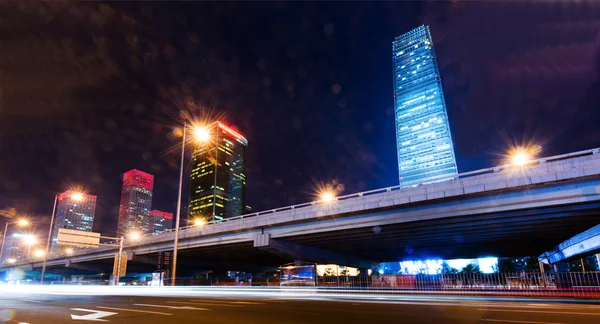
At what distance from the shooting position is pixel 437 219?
25.5m

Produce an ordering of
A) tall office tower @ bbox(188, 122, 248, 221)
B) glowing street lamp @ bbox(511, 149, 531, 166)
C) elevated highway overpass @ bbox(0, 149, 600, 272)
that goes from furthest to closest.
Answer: tall office tower @ bbox(188, 122, 248, 221), glowing street lamp @ bbox(511, 149, 531, 166), elevated highway overpass @ bbox(0, 149, 600, 272)

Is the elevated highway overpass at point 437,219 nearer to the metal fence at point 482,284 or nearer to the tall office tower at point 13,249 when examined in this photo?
the metal fence at point 482,284

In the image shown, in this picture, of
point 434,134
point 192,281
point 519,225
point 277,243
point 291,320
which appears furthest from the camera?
point 434,134

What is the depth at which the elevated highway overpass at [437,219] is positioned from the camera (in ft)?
67.1

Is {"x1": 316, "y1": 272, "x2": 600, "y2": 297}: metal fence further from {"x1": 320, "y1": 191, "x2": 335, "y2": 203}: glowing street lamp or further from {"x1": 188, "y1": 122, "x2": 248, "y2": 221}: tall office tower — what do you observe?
{"x1": 188, "y1": 122, "x2": 248, "y2": 221}: tall office tower

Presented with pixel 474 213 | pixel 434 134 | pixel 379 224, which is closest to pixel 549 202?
pixel 474 213

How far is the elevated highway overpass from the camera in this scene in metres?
20.4

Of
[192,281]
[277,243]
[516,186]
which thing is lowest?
[192,281]

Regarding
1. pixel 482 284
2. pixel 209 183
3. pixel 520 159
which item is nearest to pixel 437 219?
pixel 482 284

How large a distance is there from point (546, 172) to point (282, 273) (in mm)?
19785

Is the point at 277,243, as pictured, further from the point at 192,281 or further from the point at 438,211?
the point at 438,211

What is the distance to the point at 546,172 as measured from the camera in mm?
20297

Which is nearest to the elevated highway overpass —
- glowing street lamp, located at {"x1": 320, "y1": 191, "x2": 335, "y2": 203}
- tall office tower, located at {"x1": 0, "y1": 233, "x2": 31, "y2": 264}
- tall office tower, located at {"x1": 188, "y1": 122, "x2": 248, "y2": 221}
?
glowing street lamp, located at {"x1": 320, "y1": 191, "x2": 335, "y2": 203}

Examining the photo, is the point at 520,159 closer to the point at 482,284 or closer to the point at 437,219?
the point at 437,219
